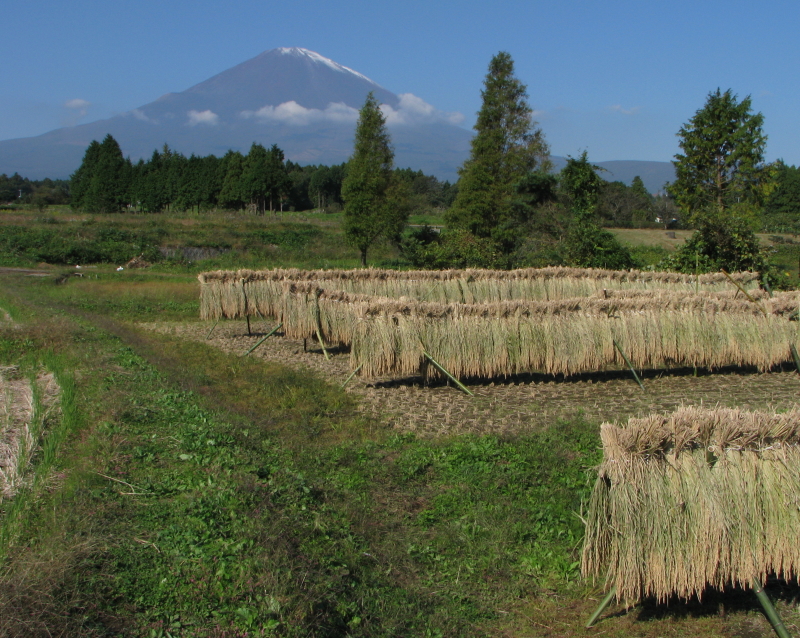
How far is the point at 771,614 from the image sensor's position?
4797mm

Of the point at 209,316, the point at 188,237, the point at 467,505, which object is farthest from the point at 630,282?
the point at 188,237

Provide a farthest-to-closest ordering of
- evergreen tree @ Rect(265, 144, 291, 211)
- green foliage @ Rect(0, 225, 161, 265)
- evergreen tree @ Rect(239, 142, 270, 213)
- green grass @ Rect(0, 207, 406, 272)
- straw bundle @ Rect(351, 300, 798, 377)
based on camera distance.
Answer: evergreen tree @ Rect(265, 144, 291, 211), evergreen tree @ Rect(239, 142, 270, 213), green grass @ Rect(0, 207, 406, 272), green foliage @ Rect(0, 225, 161, 265), straw bundle @ Rect(351, 300, 798, 377)

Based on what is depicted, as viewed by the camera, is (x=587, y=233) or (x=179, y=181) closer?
(x=587, y=233)

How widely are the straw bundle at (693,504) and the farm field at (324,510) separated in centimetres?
63

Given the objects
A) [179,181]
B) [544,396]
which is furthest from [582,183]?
[179,181]

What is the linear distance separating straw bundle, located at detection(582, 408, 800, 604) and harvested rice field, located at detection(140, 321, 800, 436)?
4.59 metres

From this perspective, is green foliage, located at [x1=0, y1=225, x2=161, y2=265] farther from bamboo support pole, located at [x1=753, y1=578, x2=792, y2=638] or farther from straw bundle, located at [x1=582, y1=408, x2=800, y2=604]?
bamboo support pole, located at [x1=753, y1=578, x2=792, y2=638]

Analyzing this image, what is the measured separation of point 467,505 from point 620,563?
7.84 feet

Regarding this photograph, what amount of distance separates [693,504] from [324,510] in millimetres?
3492

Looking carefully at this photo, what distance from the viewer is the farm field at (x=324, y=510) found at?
15.6 ft

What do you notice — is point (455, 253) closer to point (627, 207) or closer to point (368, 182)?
point (368, 182)

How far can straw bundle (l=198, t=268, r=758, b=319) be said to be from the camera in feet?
56.4

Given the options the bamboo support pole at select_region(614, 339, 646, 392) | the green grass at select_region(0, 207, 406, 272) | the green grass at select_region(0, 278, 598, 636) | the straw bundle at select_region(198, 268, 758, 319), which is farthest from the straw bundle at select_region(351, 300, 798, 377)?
the green grass at select_region(0, 207, 406, 272)

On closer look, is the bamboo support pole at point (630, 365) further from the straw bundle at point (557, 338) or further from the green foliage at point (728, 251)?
the green foliage at point (728, 251)
